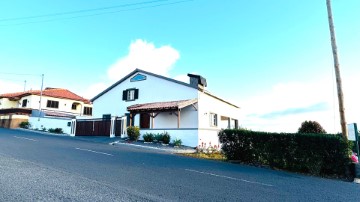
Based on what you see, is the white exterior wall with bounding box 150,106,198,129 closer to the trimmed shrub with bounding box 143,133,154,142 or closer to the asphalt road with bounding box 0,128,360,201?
the trimmed shrub with bounding box 143,133,154,142

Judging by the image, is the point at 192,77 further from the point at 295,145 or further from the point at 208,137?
the point at 295,145

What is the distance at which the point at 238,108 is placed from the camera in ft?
115

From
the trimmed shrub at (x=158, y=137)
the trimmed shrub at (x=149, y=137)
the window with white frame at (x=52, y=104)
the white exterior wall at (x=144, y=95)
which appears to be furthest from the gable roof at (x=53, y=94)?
the trimmed shrub at (x=158, y=137)

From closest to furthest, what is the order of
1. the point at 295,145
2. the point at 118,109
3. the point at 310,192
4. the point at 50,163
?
the point at 310,192
the point at 50,163
the point at 295,145
the point at 118,109

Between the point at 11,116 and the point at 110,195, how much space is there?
41563mm

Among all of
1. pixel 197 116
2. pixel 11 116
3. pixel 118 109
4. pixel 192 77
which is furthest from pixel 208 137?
pixel 11 116

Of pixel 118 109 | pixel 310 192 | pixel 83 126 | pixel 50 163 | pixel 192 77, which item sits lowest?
pixel 310 192

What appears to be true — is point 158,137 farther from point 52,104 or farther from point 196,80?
point 52,104

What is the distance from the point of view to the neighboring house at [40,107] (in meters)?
37.8

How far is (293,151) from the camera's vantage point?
11.5 metres

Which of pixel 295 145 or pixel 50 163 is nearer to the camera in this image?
pixel 50 163

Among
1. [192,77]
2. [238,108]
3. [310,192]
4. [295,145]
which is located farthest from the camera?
[238,108]

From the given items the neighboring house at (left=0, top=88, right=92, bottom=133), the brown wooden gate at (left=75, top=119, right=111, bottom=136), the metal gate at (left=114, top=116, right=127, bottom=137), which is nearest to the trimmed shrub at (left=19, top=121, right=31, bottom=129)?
the neighboring house at (left=0, top=88, right=92, bottom=133)

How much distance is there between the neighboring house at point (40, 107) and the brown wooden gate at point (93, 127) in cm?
883
